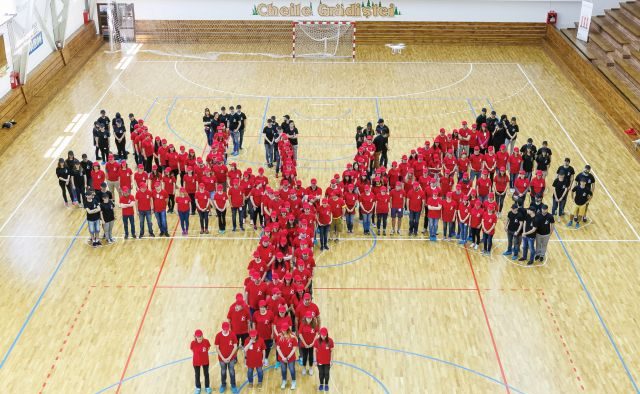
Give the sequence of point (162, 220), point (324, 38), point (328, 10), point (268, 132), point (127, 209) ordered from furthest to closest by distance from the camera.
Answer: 1. point (328, 10)
2. point (324, 38)
3. point (268, 132)
4. point (162, 220)
5. point (127, 209)

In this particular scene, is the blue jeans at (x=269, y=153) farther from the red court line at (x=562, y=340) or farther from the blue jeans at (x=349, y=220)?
the red court line at (x=562, y=340)

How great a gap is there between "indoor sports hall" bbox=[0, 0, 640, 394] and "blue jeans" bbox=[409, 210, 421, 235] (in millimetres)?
321

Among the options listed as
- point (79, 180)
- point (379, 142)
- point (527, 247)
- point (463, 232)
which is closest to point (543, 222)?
point (527, 247)

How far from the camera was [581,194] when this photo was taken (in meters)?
21.4

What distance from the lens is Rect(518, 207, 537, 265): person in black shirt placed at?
19.6 metres

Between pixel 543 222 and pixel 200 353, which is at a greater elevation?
pixel 543 222

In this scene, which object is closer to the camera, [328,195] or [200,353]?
[200,353]

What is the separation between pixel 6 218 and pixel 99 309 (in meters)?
5.84

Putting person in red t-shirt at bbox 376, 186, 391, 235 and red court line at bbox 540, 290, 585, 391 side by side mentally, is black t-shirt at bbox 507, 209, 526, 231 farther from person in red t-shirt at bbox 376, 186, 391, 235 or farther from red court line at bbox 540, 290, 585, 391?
person in red t-shirt at bbox 376, 186, 391, 235

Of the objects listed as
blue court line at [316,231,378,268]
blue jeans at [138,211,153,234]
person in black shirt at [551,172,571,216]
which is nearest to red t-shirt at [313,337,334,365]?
blue court line at [316,231,378,268]

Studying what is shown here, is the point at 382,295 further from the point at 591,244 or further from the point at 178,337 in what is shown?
the point at 591,244

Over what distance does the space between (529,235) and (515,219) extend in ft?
1.79

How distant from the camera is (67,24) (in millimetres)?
35531

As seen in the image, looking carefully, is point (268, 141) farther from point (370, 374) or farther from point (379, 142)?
point (370, 374)
